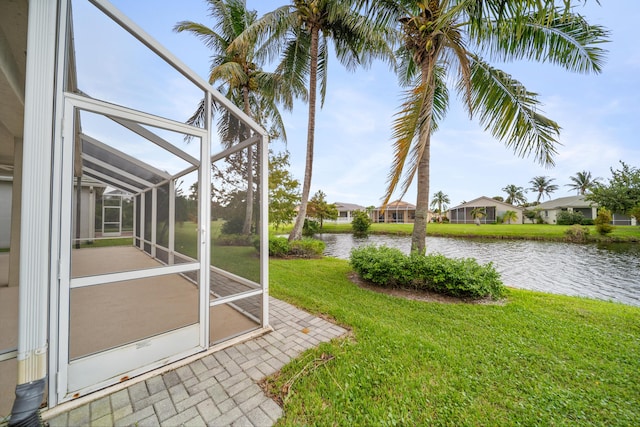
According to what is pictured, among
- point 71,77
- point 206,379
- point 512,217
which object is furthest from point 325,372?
point 512,217

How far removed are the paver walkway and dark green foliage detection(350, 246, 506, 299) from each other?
2.57m

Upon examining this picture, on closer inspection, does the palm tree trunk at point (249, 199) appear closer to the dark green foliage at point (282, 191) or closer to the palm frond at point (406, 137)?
the palm frond at point (406, 137)

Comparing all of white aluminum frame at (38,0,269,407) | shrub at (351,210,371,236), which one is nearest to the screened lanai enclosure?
white aluminum frame at (38,0,269,407)

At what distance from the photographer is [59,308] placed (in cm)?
179

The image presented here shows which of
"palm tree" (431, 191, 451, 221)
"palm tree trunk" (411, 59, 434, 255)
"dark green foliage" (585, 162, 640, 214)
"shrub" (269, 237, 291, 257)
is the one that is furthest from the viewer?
"palm tree" (431, 191, 451, 221)

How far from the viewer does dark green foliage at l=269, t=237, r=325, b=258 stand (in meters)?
8.72

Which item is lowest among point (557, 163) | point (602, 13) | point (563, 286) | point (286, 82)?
point (563, 286)

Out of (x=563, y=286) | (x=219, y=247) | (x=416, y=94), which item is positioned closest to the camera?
(x=219, y=247)

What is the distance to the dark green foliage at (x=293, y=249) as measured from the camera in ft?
28.6

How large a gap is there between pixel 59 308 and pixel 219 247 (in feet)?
4.87

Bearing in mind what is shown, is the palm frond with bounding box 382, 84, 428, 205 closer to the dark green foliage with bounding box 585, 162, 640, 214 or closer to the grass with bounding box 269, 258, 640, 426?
the grass with bounding box 269, 258, 640, 426

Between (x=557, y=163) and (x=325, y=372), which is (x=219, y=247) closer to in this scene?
(x=325, y=372)

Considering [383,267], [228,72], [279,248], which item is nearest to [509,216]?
[279,248]

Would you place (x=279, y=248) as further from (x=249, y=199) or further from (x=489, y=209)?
(x=489, y=209)
